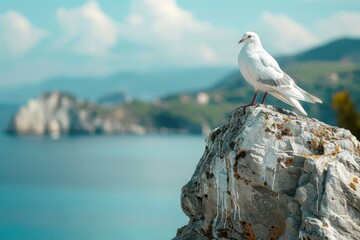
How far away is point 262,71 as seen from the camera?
13.9m

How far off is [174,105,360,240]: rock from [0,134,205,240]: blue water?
81.3ft

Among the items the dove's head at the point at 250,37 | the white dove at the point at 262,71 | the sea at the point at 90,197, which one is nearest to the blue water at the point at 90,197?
the sea at the point at 90,197

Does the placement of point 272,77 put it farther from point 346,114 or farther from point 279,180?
point 346,114

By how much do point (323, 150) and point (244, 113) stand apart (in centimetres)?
163

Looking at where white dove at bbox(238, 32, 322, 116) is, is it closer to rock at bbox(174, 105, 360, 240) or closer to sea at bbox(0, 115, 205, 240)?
rock at bbox(174, 105, 360, 240)

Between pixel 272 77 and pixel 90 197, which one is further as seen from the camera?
Result: pixel 90 197

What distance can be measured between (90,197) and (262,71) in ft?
189

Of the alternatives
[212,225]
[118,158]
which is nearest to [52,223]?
[212,225]

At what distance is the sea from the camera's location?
1738 inches

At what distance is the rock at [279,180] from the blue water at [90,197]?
81.3ft

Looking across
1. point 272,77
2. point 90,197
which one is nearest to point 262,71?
point 272,77

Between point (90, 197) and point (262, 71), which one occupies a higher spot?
point (262, 71)

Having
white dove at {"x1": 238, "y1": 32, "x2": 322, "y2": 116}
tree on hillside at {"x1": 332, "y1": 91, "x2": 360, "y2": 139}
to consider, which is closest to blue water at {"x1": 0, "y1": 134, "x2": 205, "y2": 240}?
tree on hillside at {"x1": 332, "y1": 91, "x2": 360, "y2": 139}

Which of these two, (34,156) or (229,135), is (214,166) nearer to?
(229,135)
